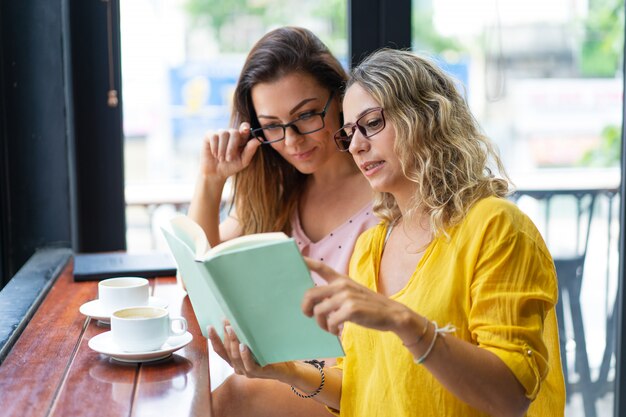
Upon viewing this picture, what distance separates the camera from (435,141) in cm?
143

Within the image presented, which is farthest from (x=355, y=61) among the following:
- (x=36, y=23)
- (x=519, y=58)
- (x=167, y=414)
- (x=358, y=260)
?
(x=167, y=414)

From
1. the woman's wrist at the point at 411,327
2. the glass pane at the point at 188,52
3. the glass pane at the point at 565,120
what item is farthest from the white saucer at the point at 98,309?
the glass pane at the point at 565,120

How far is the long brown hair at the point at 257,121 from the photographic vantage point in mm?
1960

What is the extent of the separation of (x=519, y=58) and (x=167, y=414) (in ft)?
6.52

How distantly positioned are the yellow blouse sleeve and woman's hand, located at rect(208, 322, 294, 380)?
34 cm

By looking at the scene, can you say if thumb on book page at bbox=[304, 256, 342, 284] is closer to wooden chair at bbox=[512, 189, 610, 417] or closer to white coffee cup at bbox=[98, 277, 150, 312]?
white coffee cup at bbox=[98, 277, 150, 312]

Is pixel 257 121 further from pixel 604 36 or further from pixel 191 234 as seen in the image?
pixel 604 36

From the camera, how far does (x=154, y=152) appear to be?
2834 mm

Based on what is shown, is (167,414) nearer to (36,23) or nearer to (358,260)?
(358,260)

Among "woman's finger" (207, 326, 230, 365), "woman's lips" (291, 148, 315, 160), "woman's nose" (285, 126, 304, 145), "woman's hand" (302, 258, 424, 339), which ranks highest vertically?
"woman's nose" (285, 126, 304, 145)

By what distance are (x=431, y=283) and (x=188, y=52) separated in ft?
4.95

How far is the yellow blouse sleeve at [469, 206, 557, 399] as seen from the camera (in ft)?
4.06

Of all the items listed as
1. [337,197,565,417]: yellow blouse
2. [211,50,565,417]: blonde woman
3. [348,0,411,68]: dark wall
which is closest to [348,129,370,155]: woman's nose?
[211,50,565,417]: blonde woman

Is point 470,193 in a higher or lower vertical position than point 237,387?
higher
